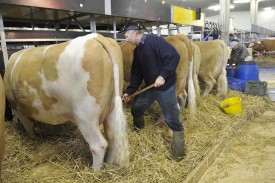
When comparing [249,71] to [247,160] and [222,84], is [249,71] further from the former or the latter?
[247,160]

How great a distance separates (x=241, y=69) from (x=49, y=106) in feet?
15.9

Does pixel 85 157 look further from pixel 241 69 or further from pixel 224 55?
pixel 241 69

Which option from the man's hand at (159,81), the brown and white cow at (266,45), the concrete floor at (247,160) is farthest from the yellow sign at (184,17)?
the brown and white cow at (266,45)

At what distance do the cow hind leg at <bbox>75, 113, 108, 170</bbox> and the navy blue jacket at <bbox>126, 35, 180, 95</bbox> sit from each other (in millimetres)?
780

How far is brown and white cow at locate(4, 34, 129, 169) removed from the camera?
2.09 m

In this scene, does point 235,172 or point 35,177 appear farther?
point 235,172

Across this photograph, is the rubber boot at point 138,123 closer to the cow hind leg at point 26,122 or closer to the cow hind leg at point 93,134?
the cow hind leg at point 93,134

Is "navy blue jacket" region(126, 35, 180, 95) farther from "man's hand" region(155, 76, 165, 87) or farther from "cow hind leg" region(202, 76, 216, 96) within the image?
"cow hind leg" region(202, 76, 216, 96)

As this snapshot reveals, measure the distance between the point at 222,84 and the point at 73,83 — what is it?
383 centimetres

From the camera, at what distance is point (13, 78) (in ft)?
8.45

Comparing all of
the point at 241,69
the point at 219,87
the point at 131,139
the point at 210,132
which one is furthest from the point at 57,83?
the point at 241,69

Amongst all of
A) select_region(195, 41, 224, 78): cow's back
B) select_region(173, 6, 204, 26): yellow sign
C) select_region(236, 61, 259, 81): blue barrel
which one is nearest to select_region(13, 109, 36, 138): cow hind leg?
select_region(195, 41, 224, 78): cow's back

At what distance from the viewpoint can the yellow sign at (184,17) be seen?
5.83m

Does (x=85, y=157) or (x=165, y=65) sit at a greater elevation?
(x=165, y=65)
